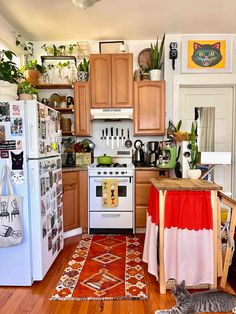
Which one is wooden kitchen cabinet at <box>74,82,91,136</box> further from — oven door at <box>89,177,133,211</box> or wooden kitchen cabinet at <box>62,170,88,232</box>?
oven door at <box>89,177,133,211</box>

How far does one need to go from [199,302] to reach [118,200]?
68.9 inches

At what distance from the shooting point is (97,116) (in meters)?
3.55

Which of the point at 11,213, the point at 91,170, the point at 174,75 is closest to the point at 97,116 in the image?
the point at 91,170

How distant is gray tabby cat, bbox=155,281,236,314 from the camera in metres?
1.74

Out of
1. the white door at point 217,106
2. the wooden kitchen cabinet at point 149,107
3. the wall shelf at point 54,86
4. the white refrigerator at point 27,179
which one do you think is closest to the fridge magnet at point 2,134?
the white refrigerator at point 27,179

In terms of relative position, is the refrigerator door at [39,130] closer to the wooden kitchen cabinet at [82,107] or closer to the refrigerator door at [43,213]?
the refrigerator door at [43,213]

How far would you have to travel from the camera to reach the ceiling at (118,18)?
8.95 feet

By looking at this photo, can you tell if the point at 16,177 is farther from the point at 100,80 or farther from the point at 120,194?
the point at 100,80

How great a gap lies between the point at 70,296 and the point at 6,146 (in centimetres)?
134

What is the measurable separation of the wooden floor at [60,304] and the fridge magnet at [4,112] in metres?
1.25

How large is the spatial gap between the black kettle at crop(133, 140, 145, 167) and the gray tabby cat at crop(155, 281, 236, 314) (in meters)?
2.16

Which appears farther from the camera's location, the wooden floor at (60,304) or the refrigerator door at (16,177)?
the refrigerator door at (16,177)

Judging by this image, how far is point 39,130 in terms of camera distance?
2.14 meters

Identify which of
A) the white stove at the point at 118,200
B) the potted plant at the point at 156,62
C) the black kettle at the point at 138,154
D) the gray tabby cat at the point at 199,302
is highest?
the potted plant at the point at 156,62
